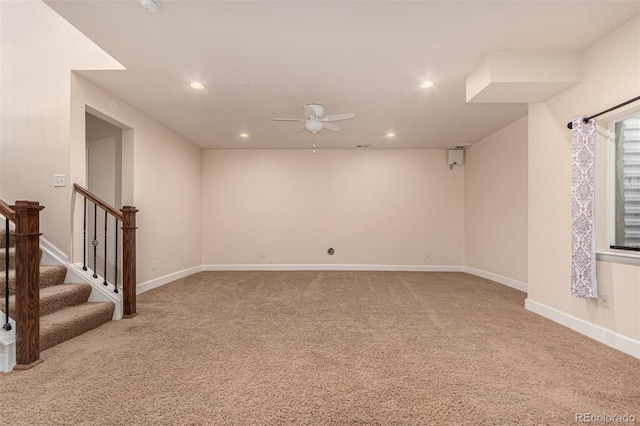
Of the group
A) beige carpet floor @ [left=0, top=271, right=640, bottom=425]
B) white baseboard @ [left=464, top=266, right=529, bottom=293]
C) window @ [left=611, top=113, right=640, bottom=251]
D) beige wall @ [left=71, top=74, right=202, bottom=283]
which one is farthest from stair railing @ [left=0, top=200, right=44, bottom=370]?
white baseboard @ [left=464, top=266, right=529, bottom=293]

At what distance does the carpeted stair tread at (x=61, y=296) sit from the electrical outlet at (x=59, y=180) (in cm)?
107

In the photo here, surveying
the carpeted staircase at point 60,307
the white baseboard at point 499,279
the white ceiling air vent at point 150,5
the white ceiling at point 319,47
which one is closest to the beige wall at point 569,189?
the white ceiling at point 319,47

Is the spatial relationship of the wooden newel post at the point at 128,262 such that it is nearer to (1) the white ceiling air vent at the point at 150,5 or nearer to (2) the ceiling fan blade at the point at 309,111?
(1) the white ceiling air vent at the point at 150,5

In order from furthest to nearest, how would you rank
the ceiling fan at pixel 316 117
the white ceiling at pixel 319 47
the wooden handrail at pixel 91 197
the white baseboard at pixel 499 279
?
the white baseboard at pixel 499 279
the ceiling fan at pixel 316 117
the wooden handrail at pixel 91 197
the white ceiling at pixel 319 47

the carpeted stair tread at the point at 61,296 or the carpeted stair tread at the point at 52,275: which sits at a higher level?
the carpeted stair tread at the point at 52,275

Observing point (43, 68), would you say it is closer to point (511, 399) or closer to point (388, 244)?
point (511, 399)

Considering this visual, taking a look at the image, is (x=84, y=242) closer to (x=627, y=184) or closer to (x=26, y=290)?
(x=26, y=290)

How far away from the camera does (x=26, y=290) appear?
7.30 ft

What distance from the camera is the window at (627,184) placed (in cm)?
271

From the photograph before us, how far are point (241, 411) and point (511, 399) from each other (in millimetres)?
1564

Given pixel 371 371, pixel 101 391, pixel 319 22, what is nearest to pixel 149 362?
pixel 101 391

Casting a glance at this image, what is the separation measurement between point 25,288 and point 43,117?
7.09 ft

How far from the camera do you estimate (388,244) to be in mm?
6844

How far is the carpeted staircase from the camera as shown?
2600 millimetres
